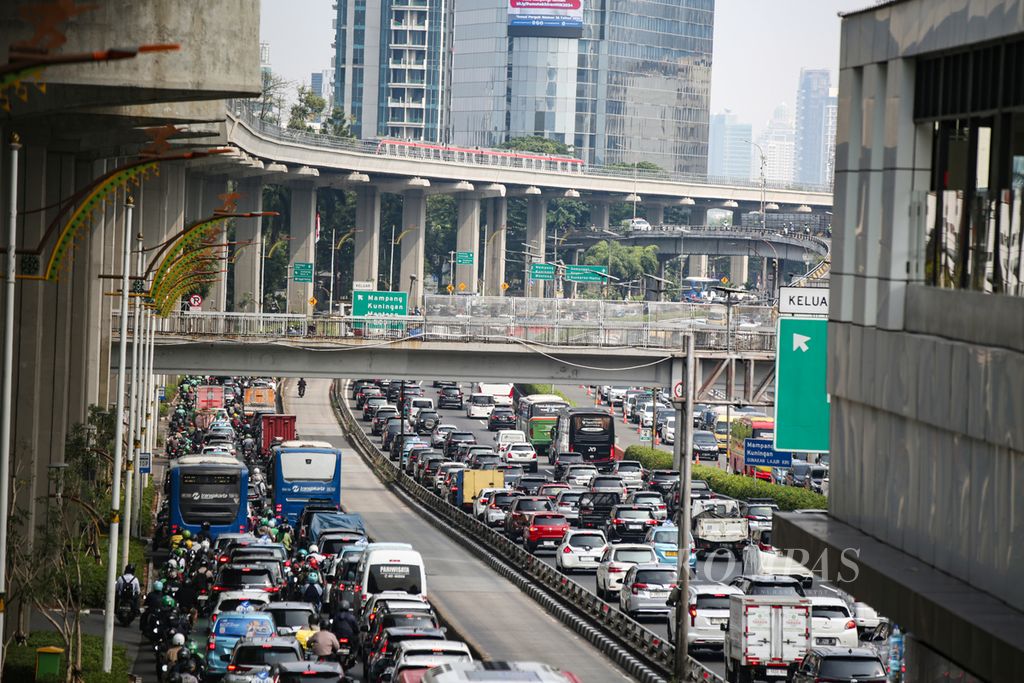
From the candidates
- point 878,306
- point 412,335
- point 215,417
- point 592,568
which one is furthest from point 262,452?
point 878,306

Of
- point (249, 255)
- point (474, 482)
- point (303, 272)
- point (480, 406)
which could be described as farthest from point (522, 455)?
point (249, 255)

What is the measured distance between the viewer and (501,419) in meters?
98.5

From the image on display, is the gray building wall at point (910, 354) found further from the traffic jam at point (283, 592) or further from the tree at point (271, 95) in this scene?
the tree at point (271, 95)

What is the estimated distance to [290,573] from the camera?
126 ft

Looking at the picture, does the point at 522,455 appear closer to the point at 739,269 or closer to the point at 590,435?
the point at 590,435

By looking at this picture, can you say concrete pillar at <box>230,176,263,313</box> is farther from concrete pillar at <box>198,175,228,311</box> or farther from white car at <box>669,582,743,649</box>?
white car at <box>669,582,743,649</box>

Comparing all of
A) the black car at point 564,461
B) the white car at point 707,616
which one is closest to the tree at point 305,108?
the black car at point 564,461

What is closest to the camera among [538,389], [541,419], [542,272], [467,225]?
[541,419]

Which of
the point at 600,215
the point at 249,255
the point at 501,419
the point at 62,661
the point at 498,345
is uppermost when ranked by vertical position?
the point at 600,215

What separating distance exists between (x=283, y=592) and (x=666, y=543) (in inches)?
520

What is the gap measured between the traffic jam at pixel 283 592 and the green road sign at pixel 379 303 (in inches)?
357

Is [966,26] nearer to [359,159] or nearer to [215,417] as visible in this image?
[215,417]

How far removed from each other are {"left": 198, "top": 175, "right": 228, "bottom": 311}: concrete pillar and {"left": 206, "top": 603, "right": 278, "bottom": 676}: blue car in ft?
233

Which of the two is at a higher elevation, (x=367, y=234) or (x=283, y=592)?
(x=367, y=234)
